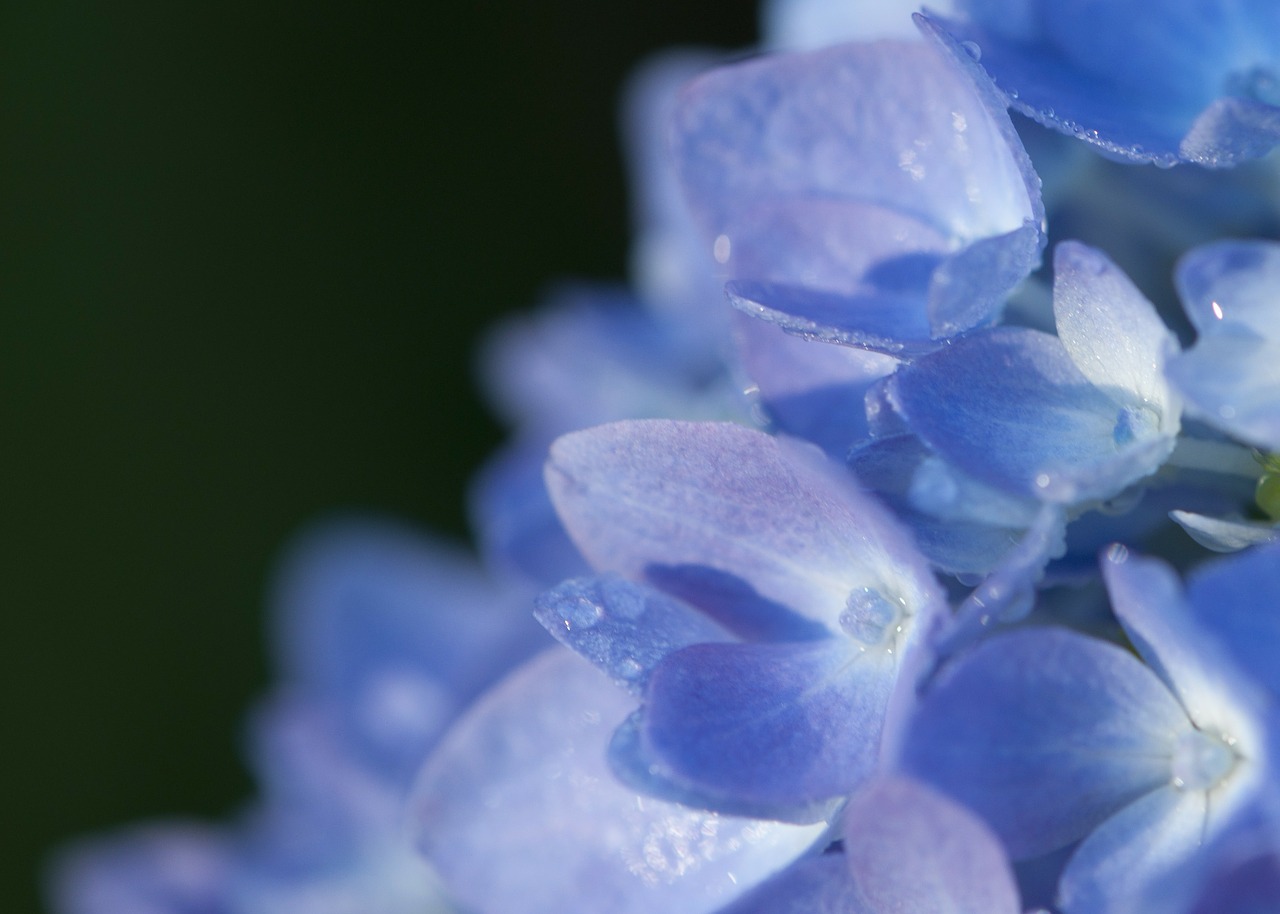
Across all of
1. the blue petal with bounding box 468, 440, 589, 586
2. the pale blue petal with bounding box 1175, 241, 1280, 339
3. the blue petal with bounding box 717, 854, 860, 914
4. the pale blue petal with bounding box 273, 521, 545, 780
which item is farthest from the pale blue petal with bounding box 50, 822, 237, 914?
the pale blue petal with bounding box 1175, 241, 1280, 339

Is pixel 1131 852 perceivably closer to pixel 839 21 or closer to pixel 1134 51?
pixel 1134 51

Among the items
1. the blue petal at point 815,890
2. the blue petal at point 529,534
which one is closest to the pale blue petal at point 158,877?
the blue petal at point 529,534

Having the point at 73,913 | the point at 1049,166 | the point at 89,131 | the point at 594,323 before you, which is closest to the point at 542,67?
the point at 89,131

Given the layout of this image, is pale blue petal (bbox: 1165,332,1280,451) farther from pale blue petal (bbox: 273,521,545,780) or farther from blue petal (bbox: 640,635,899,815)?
pale blue petal (bbox: 273,521,545,780)

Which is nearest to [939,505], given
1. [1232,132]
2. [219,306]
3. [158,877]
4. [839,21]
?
[1232,132]

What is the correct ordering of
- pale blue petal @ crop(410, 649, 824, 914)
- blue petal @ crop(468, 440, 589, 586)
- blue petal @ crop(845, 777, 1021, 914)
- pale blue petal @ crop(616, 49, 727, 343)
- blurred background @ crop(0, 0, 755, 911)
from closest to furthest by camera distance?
1. blue petal @ crop(845, 777, 1021, 914)
2. pale blue petal @ crop(410, 649, 824, 914)
3. blue petal @ crop(468, 440, 589, 586)
4. pale blue petal @ crop(616, 49, 727, 343)
5. blurred background @ crop(0, 0, 755, 911)

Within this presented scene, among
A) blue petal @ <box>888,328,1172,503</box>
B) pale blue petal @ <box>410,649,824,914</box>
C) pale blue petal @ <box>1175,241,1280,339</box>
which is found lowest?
pale blue petal @ <box>410,649,824,914</box>

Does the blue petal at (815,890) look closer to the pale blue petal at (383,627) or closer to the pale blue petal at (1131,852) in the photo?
the pale blue petal at (1131,852)
